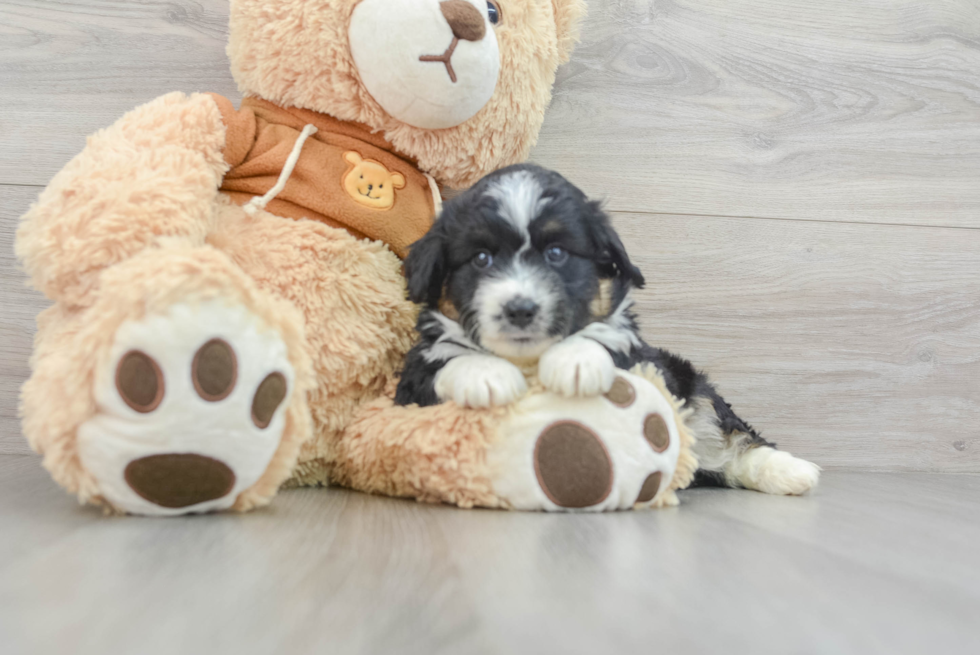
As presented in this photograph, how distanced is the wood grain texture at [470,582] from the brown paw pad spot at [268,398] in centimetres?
16

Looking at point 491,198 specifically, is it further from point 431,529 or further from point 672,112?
point 672,112

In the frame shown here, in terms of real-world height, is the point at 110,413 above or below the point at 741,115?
below

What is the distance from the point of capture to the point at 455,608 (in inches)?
30.4

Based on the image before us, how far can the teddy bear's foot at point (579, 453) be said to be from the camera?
4.06 feet

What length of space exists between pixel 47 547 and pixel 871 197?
7.35ft

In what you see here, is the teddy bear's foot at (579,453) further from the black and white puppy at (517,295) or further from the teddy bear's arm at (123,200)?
the teddy bear's arm at (123,200)

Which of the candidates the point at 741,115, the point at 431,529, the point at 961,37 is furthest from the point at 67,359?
the point at 961,37

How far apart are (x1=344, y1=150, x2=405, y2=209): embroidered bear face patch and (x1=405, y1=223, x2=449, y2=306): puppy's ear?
16cm

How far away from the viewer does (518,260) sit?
4.57ft

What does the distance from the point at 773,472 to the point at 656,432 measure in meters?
0.54

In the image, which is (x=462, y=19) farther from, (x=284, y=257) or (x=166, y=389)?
(x=166, y=389)

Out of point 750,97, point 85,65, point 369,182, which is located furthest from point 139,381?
point 750,97

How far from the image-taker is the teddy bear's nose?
1.43m

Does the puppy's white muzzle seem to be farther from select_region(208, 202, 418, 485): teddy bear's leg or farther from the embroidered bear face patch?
select_region(208, 202, 418, 485): teddy bear's leg
